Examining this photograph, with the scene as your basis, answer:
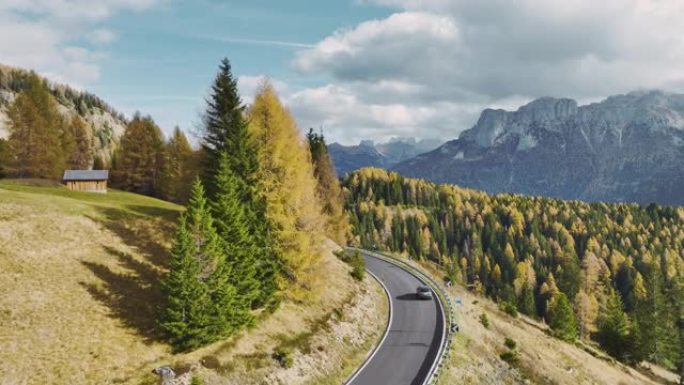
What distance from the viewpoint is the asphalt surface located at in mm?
35062

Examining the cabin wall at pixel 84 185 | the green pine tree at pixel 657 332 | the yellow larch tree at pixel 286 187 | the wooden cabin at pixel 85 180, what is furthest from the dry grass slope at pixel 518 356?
the cabin wall at pixel 84 185

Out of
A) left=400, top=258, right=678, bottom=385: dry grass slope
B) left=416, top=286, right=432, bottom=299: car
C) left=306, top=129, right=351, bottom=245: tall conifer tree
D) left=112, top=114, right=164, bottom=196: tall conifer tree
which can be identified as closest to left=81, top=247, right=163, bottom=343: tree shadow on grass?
left=400, top=258, right=678, bottom=385: dry grass slope

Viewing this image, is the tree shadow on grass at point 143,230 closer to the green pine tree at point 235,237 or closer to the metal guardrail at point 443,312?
the green pine tree at point 235,237

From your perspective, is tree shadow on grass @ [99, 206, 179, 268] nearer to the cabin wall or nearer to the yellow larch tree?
the yellow larch tree

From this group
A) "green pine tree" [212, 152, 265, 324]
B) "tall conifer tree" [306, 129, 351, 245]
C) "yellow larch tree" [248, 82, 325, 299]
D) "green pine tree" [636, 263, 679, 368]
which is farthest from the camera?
"green pine tree" [636, 263, 679, 368]

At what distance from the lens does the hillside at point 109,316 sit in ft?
85.3

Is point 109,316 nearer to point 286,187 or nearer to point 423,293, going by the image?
point 286,187

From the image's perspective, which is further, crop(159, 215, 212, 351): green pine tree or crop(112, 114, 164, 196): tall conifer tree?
crop(112, 114, 164, 196): tall conifer tree

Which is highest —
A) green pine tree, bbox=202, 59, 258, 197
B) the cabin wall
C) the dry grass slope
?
green pine tree, bbox=202, 59, 258, 197

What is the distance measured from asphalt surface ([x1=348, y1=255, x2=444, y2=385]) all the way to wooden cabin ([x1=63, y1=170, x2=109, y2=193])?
4216 cm

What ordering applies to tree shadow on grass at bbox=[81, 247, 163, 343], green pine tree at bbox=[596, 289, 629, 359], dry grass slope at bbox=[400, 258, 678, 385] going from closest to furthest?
tree shadow on grass at bbox=[81, 247, 163, 343]
dry grass slope at bbox=[400, 258, 678, 385]
green pine tree at bbox=[596, 289, 629, 359]

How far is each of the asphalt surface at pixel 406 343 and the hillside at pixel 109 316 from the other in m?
1.69

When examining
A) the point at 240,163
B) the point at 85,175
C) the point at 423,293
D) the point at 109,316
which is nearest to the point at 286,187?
the point at 240,163

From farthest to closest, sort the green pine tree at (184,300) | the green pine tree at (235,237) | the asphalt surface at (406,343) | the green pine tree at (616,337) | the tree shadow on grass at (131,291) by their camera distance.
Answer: the green pine tree at (616,337) < the asphalt surface at (406,343) < the green pine tree at (235,237) < the tree shadow on grass at (131,291) < the green pine tree at (184,300)
